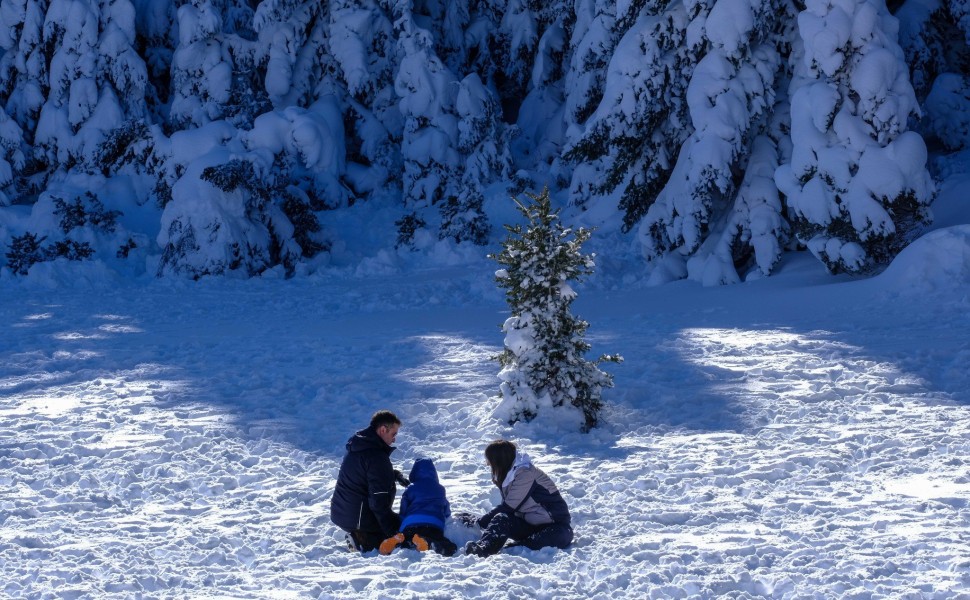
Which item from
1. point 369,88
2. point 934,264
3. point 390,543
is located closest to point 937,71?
point 934,264

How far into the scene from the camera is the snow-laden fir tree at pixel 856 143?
14.8 m

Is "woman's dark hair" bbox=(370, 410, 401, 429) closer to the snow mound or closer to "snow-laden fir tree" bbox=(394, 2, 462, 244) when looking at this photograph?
the snow mound

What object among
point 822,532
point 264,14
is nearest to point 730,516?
point 822,532

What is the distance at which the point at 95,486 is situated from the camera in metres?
7.86

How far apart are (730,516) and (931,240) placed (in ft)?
28.9

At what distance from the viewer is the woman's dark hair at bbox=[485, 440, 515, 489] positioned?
640 cm

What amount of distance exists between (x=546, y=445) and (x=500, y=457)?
2508 millimetres

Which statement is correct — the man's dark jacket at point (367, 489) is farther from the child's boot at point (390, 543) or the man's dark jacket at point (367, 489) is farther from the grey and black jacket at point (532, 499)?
the grey and black jacket at point (532, 499)

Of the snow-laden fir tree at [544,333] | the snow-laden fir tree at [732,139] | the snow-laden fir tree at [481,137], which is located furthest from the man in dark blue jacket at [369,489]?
the snow-laden fir tree at [481,137]

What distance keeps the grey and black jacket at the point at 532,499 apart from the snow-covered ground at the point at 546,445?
224mm

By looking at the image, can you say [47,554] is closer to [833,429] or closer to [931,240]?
[833,429]

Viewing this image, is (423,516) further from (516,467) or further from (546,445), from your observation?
(546,445)

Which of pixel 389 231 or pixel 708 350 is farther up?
pixel 389 231

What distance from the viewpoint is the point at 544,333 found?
30.6 feet
